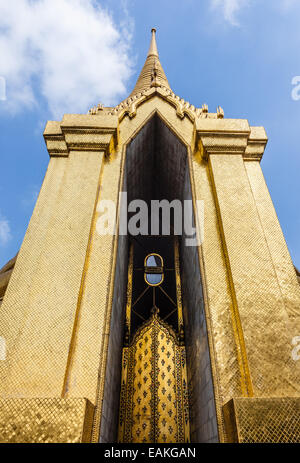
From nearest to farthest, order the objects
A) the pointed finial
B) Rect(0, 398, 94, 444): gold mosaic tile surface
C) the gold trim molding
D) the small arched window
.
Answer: Rect(0, 398, 94, 444): gold mosaic tile surface → the gold trim molding → the small arched window → the pointed finial

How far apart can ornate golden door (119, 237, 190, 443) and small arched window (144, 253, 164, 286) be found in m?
1.18

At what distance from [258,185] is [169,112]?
2721mm

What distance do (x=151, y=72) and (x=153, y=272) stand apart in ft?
23.7

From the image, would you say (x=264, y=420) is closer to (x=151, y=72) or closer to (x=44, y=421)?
(x=44, y=421)

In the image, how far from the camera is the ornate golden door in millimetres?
4848

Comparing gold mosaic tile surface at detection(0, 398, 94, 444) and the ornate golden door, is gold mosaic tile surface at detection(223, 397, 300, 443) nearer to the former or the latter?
gold mosaic tile surface at detection(0, 398, 94, 444)

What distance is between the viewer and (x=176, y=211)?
696 centimetres

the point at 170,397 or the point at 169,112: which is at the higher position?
the point at 169,112

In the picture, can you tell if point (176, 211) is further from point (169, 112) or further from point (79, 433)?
point (79, 433)

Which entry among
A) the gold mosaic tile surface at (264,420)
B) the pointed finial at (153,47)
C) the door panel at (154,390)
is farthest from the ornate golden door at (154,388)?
the pointed finial at (153,47)

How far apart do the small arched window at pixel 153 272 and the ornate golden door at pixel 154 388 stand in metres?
1.18

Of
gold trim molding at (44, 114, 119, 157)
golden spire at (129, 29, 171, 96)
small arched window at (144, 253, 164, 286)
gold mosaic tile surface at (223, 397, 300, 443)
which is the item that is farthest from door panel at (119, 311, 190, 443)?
golden spire at (129, 29, 171, 96)

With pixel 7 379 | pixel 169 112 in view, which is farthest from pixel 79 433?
pixel 169 112
